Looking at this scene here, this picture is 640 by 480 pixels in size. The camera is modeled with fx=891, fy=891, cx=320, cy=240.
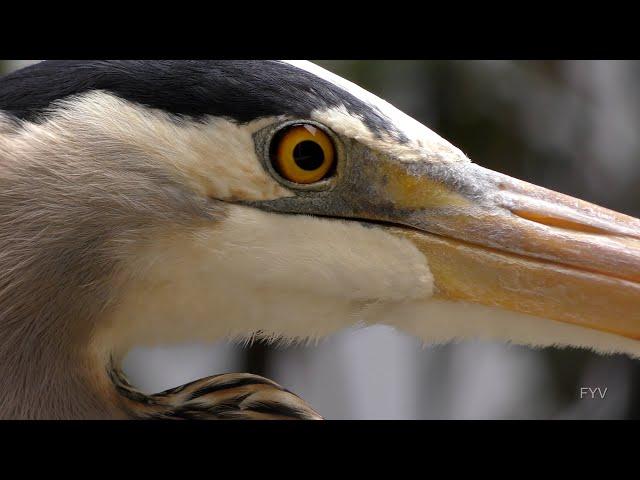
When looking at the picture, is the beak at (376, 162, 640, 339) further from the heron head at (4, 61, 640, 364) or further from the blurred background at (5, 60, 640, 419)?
the blurred background at (5, 60, 640, 419)

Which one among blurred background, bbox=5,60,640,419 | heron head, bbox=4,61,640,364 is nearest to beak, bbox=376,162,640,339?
heron head, bbox=4,61,640,364

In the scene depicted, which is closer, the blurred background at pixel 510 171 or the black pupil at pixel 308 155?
the black pupil at pixel 308 155

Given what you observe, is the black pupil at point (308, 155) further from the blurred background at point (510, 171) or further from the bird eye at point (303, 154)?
the blurred background at point (510, 171)

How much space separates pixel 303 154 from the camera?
1335 mm

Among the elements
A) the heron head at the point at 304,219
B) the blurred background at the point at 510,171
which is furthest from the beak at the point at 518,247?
the blurred background at the point at 510,171

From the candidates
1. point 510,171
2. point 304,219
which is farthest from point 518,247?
point 510,171

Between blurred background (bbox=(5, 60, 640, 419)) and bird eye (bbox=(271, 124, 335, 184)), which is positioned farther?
blurred background (bbox=(5, 60, 640, 419))

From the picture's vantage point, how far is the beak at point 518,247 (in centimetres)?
133

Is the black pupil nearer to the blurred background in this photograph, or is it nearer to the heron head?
the heron head

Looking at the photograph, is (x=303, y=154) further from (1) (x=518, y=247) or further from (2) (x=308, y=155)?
(1) (x=518, y=247)

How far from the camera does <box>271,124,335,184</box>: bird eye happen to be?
1.33 m

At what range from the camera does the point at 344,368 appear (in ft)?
11.0

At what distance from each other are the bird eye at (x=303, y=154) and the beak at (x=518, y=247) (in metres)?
0.09
